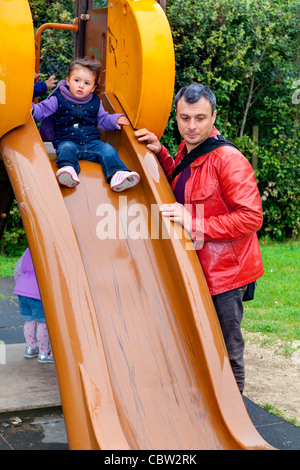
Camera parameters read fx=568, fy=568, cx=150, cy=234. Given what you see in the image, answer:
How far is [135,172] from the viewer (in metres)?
3.34

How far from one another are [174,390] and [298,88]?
6917 mm

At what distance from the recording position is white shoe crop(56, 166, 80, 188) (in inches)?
128

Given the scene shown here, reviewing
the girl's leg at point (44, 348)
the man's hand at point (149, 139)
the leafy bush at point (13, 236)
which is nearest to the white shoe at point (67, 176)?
the man's hand at point (149, 139)

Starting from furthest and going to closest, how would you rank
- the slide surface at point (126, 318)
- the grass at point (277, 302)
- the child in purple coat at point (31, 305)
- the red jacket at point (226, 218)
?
1. the grass at point (277, 302)
2. the child in purple coat at point (31, 305)
3. the red jacket at point (226, 218)
4. the slide surface at point (126, 318)

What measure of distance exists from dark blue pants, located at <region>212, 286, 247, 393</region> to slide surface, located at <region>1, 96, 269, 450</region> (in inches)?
6.1

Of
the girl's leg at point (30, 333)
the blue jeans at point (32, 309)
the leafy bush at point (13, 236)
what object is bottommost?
the leafy bush at point (13, 236)

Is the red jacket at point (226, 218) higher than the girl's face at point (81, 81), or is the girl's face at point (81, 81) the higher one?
the girl's face at point (81, 81)

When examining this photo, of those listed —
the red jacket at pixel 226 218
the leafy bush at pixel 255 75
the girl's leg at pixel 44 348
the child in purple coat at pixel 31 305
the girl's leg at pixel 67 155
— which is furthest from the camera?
the leafy bush at pixel 255 75

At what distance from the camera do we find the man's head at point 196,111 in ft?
9.80

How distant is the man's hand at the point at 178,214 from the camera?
3.03 metres

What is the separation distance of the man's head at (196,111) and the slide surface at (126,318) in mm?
411

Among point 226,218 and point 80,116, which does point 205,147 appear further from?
point 80,116

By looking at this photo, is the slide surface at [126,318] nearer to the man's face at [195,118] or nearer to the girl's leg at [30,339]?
the man's face at [195,118]

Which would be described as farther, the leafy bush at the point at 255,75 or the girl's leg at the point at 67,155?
the leafy bush at the point at 255,75
